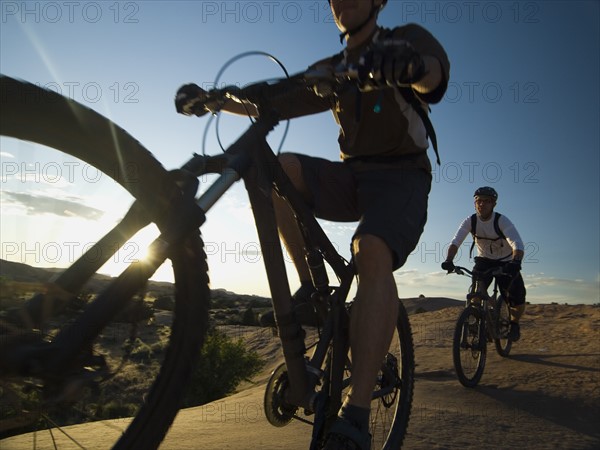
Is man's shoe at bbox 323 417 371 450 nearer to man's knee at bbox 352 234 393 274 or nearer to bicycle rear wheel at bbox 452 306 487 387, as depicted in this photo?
man's knee at bbox 352 234 393 274

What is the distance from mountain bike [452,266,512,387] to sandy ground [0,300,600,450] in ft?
0.61

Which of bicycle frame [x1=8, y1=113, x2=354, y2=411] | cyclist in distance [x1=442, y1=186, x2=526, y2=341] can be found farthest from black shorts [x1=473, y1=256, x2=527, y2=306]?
bicycle frame [x1=8, y1=113, x2=354, y2=411]

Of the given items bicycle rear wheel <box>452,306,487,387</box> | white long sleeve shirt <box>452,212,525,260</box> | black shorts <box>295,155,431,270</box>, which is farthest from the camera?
white long sleeve shirt <box>452,212,525,260</box>

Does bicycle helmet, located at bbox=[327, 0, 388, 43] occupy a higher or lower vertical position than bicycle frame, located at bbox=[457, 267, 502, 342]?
higher

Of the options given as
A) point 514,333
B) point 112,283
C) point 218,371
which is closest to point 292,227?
point 112,283

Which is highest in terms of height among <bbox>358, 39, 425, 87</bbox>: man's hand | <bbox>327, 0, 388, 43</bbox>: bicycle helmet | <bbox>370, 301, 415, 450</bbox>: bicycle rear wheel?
<bbox>327, 0, 388, 43</bbox>: bicycle helmet

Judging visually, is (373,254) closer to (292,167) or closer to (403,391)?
(292,167)

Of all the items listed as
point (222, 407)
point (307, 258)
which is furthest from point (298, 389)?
point (222, 407)

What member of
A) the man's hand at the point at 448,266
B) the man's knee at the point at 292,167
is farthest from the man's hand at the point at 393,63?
the man's hand at the point at 448,266

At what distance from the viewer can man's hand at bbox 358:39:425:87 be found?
5.92 feet

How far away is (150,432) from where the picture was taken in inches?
63.4

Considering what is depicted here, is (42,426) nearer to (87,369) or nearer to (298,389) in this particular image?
(87,369)

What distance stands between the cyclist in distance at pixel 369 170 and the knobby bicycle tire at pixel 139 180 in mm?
756

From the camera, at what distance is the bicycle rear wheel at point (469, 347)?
19.2 ft
